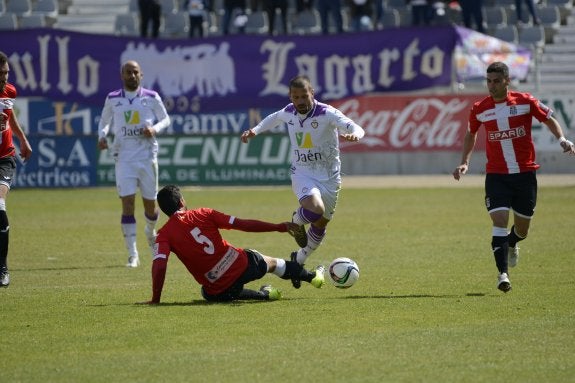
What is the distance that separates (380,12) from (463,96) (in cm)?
579

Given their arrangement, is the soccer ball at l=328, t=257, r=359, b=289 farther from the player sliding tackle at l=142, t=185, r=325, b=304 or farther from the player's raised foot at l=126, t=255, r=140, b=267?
the player's raised foot at l=126, t=255, r=140, b=267

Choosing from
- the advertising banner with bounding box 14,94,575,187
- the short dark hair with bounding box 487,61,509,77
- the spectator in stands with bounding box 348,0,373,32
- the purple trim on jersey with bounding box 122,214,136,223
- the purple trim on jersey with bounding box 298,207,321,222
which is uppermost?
the short dark hair with bounding box 487,61,509,77

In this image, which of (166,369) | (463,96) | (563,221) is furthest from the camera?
(463,96)

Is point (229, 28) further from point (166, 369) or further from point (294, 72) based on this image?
point (166, 369)

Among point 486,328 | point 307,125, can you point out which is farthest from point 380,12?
point 486,328

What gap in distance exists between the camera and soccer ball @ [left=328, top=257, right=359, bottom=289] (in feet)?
39.6

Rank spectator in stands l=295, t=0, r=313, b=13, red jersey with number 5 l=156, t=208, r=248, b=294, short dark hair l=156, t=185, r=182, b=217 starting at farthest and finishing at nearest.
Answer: spectator in stands l=295, t=0, r=313, b=13, short dark hair l=156, t=185, r=182, b=217, red jersey with number 5 l=156, t=208, r=248, b=294

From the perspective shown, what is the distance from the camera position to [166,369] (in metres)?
8.41

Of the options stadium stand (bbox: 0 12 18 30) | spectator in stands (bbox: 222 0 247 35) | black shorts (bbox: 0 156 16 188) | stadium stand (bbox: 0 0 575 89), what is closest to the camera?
black shorts (bbox: 0 156 16 188)

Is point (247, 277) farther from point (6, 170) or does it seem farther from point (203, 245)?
point (6, 170)

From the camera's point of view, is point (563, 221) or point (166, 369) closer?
point (166, 369)

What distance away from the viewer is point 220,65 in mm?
31609

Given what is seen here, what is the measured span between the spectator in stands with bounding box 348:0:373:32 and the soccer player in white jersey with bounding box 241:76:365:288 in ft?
70.3

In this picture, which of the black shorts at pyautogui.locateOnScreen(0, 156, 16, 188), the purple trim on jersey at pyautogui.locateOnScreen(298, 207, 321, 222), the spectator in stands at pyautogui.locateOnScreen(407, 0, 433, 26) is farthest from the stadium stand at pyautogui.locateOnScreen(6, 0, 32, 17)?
the purple trim on jersey at pyautogui.locateOnScreen(298, 207, 321, 222)
